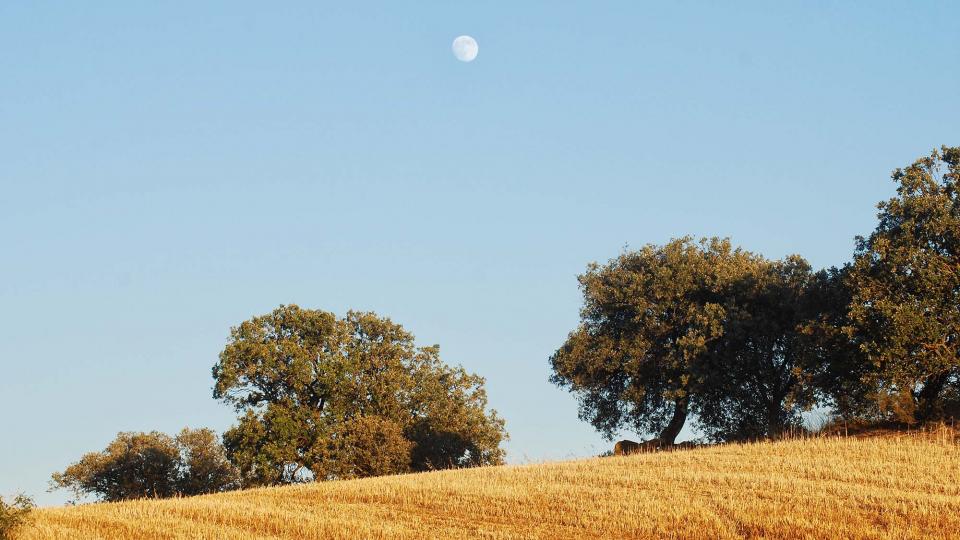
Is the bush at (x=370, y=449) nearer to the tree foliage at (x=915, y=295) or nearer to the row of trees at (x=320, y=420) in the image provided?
the row of trees at (x=320, y=420)

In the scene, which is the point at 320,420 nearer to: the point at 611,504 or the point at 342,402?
the point at 342,402

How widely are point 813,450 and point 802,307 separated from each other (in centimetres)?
1327

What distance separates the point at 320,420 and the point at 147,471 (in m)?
19.1

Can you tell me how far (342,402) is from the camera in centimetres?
6569

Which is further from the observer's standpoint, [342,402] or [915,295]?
[342,402]

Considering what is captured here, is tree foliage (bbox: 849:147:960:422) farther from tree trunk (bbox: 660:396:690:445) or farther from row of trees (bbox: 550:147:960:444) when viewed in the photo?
tree trunk (bbox: 660:396:690:445)

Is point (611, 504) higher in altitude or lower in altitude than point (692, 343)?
lower

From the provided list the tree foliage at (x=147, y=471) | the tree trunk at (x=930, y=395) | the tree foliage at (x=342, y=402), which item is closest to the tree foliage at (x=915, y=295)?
the tree trunk at (x=930, y=395)

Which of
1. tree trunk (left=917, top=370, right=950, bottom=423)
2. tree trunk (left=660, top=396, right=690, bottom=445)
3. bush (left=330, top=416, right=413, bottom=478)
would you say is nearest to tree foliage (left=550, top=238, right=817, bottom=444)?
tree trunk (left=660, top=396, right=690, bottom=445)

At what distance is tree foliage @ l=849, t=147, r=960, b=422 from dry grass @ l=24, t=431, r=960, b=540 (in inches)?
164

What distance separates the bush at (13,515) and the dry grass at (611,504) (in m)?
0.45

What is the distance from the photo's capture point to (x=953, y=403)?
46906 mm

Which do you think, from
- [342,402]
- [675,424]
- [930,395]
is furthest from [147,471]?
[930,395]

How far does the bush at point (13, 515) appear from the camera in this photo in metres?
26.7
